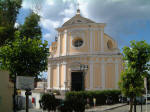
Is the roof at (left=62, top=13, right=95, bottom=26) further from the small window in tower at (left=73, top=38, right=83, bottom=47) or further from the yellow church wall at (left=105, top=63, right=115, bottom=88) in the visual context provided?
the yellow church wall at (left=105, top=63, right=115, bottom=88)

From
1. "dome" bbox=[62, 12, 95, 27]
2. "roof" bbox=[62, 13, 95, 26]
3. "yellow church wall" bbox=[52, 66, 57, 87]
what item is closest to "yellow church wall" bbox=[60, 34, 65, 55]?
"dome" bbox=[62, 12, 95, 27]

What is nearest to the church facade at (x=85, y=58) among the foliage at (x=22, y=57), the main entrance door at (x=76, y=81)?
the main entrance door at (x=76, y=81)

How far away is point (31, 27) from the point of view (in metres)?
27.9

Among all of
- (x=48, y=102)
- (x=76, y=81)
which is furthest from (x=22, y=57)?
(x=76, y=81)

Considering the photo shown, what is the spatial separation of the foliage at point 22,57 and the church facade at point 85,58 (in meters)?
22.5

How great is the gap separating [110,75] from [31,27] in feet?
58.2

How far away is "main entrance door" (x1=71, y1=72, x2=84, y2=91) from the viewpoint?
39.1 metres

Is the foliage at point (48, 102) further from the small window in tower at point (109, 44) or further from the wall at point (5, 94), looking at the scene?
the small window in tower at point (109, 44)

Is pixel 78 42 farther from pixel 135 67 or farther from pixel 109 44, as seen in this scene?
pixel 135 67

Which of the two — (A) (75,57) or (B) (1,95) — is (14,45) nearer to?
(B) (1,95)

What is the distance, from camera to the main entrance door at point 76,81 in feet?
128

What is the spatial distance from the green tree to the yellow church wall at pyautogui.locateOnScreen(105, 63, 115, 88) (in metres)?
16.1

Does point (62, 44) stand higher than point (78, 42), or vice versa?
point (78, 42)

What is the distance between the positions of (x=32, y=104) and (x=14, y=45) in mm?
13903
